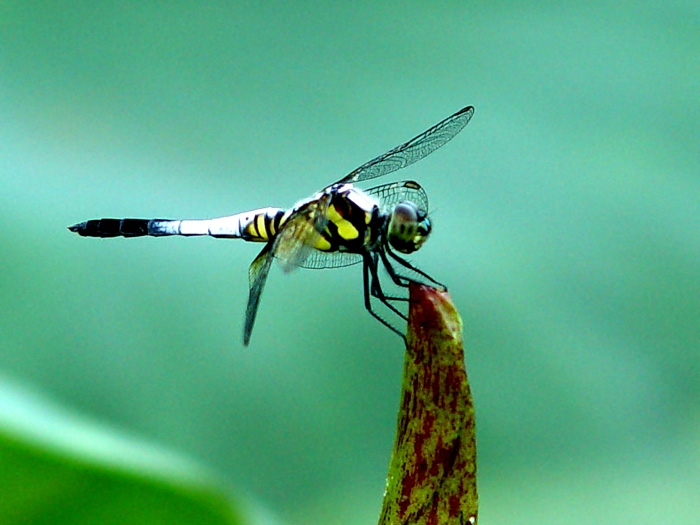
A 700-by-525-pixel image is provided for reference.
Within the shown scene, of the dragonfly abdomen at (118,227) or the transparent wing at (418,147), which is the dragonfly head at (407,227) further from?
the dragonfly abdomen at (118,227)

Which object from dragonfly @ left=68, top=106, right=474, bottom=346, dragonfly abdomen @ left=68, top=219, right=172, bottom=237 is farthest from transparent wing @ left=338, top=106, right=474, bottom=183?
dragonfly abdomen @ left=68, top=219, right=172, bottom=237

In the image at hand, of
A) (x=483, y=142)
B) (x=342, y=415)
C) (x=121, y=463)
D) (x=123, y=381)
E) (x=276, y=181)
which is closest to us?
(x=121, y=463)

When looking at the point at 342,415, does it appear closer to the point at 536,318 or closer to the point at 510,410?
the point at 510,410

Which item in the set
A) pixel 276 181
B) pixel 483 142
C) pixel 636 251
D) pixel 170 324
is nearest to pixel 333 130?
pixel 276 181

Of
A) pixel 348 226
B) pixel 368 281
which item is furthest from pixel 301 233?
pixel 368 281

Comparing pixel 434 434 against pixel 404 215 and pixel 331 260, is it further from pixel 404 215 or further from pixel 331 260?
pixel 331 260

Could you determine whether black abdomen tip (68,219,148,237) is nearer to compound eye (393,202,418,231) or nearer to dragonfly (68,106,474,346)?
dragonfly (68,106,474,346)
